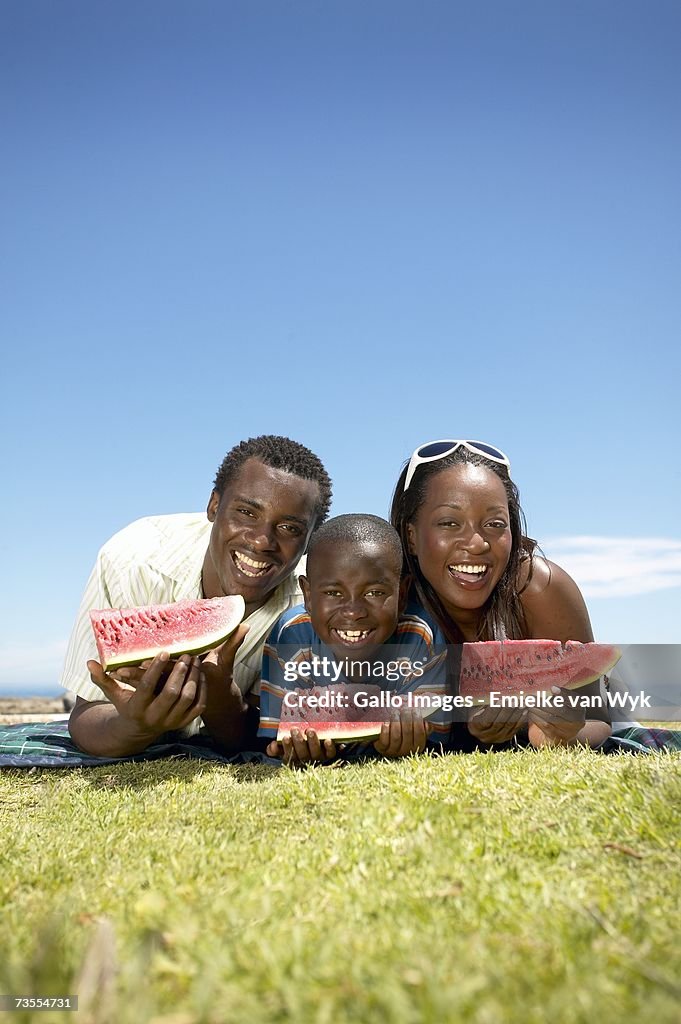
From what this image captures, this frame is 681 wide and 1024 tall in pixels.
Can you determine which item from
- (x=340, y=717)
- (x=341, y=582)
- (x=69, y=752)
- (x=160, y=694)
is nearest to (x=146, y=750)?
(x=69, y=752)

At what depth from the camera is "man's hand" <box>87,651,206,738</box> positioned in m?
4.62

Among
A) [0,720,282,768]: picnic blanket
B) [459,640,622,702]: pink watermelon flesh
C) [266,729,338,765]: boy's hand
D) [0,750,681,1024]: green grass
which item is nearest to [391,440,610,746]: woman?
[459,640,622,702]: pink watermelon flesh

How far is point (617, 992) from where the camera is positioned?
5.78ft

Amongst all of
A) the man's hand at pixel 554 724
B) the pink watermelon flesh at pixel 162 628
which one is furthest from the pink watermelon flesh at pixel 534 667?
the pink watermelon flesh at pixel 162 628

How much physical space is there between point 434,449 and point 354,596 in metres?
1.36

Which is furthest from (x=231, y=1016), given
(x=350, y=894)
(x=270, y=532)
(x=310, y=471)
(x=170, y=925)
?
(x=310, y=471)

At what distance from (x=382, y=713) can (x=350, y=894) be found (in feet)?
8.10

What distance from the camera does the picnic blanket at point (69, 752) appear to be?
552cm

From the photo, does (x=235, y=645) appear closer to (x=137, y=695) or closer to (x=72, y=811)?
(x=137, y=695)

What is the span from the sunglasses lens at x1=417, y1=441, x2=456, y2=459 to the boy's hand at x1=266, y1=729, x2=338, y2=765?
2.10 m

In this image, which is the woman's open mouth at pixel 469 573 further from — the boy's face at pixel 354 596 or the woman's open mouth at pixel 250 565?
the woman's open mouth at pixel 250 565

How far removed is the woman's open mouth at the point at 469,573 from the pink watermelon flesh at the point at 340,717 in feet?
2.76

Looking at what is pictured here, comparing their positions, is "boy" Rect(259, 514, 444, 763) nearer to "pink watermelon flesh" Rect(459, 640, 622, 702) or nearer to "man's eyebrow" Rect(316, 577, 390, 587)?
"man's eyebrow" Rect(316, 577, 390, 587)

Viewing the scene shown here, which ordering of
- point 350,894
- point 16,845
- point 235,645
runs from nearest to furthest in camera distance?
point 350,894, point 16,845, point 235,645
